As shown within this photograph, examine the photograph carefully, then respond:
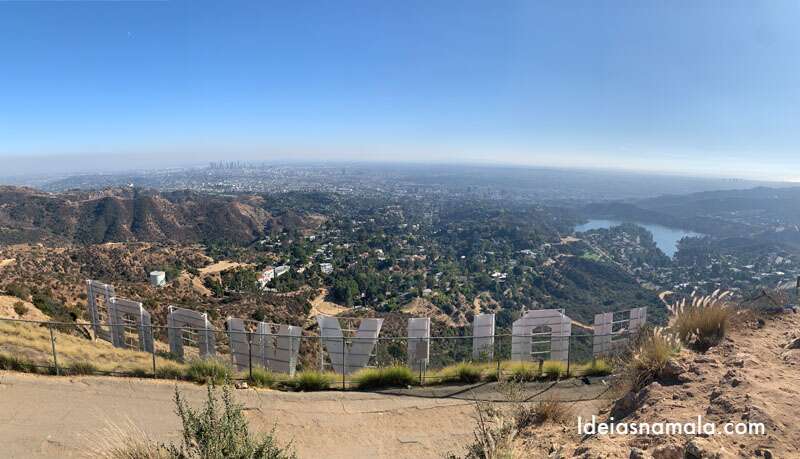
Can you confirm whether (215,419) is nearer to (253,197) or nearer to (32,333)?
(32,333)

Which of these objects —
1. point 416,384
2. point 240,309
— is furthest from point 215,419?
point 240,309

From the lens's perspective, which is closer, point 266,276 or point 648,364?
point 648,364

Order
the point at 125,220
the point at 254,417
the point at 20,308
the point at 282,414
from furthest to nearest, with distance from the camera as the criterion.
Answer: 1. the point at 125,220
2. the point at 20,308
3. the point at 282,414
4. the point at 254,417

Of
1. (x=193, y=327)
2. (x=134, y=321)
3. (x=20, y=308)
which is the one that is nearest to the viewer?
(x=193, y=327)

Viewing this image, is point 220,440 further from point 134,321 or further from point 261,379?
point 134,321

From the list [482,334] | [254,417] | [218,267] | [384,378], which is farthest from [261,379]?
[218,267]

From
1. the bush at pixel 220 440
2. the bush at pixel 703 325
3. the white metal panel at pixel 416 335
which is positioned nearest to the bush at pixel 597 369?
the bush at pixel 703 325
